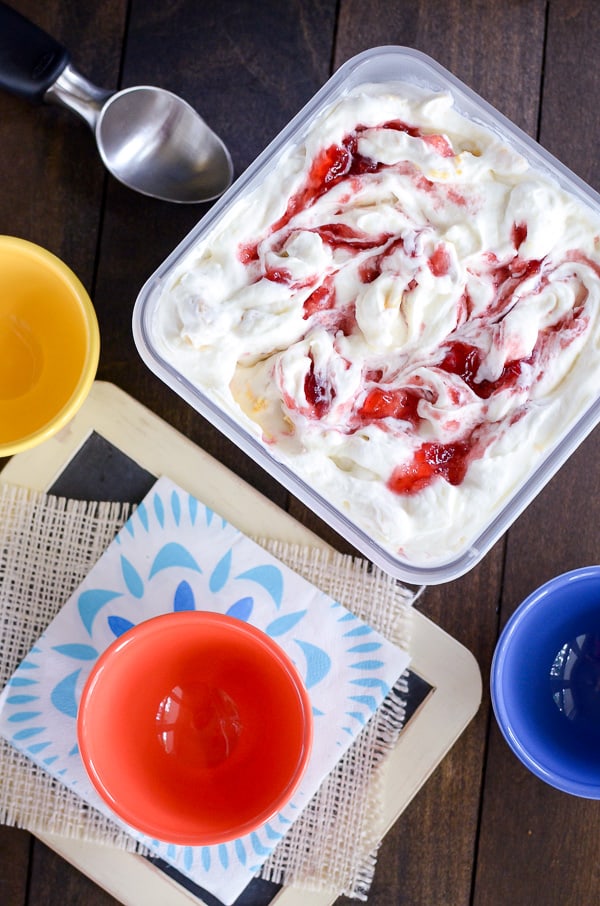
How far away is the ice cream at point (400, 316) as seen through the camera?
90cm

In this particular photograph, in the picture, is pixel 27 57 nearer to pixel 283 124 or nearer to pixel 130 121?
pixel 130 121

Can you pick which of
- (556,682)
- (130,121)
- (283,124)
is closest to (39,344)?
(130,121)

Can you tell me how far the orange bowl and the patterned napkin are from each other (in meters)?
0.06

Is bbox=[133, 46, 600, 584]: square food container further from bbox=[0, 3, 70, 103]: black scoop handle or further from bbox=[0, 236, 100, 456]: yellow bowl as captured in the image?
bbox=[0, 3, 70, 103]: black scoop handle

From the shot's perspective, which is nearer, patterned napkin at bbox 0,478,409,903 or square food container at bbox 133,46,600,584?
square food container at bbox 133,46,600,584

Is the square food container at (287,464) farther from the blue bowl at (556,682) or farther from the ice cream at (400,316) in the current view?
the blue bowl at (556,682)

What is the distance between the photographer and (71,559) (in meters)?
1.06

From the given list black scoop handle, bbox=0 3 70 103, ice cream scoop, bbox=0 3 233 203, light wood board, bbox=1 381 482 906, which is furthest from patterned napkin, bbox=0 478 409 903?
black scoop handle, bbox=0 3 70 103

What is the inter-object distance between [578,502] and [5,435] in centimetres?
65

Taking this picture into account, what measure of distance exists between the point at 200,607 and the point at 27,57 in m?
0.63

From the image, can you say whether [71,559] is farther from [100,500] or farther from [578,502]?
[578,502]

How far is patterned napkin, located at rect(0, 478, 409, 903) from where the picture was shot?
1029 millimetres

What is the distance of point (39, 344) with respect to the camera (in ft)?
3.48

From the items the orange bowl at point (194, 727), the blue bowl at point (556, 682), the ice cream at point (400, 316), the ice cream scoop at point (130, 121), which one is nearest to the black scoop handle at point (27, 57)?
the ice cream scoop at point (130, 121)
